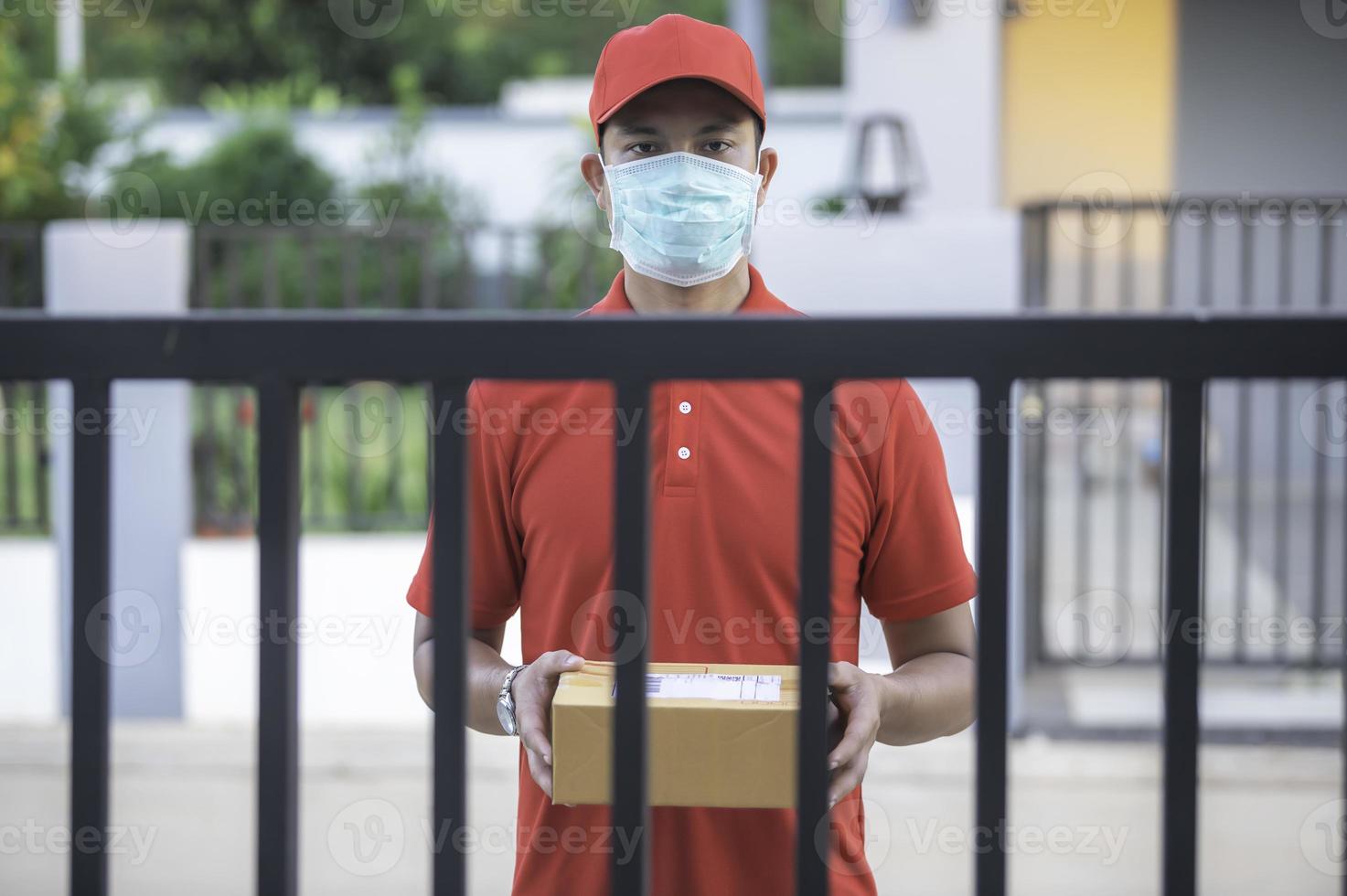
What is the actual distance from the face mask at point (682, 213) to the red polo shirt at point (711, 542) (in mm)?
224

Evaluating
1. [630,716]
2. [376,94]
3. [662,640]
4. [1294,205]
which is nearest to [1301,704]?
[1294,205]

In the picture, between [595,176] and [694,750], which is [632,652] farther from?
[595,176]

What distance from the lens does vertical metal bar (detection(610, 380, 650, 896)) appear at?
3.70 ft

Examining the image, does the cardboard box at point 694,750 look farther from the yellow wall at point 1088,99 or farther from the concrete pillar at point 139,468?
the yellow wall at point 1088,99

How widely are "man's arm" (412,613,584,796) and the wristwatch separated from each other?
2 centimetres

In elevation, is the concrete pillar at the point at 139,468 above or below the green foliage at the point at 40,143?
below

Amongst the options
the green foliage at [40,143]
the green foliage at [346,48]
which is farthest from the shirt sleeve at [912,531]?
the green foliage at [346,48]

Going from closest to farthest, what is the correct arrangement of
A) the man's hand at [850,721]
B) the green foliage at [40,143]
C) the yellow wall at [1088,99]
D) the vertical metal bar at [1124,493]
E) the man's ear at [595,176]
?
the man's hand at [850,721] → the man's ear at [595,176] → the vertical metal bar at [1124,493] → the green foliage at [40,143] → the yellow wall at [1088,99]

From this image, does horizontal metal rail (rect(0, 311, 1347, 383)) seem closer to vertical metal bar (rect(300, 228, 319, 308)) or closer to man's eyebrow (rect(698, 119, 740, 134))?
man's eyebrow (rect(698, 119, 740, 134))

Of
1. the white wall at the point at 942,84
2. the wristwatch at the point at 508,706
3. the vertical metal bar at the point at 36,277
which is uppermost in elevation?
the white wall at the point at 942,84

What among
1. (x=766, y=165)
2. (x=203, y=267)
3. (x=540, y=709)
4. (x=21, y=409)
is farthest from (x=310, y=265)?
(x=540, y=709)

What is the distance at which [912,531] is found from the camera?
1749mm

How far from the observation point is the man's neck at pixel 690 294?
6.25 feet

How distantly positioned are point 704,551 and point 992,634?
22.8 inches
